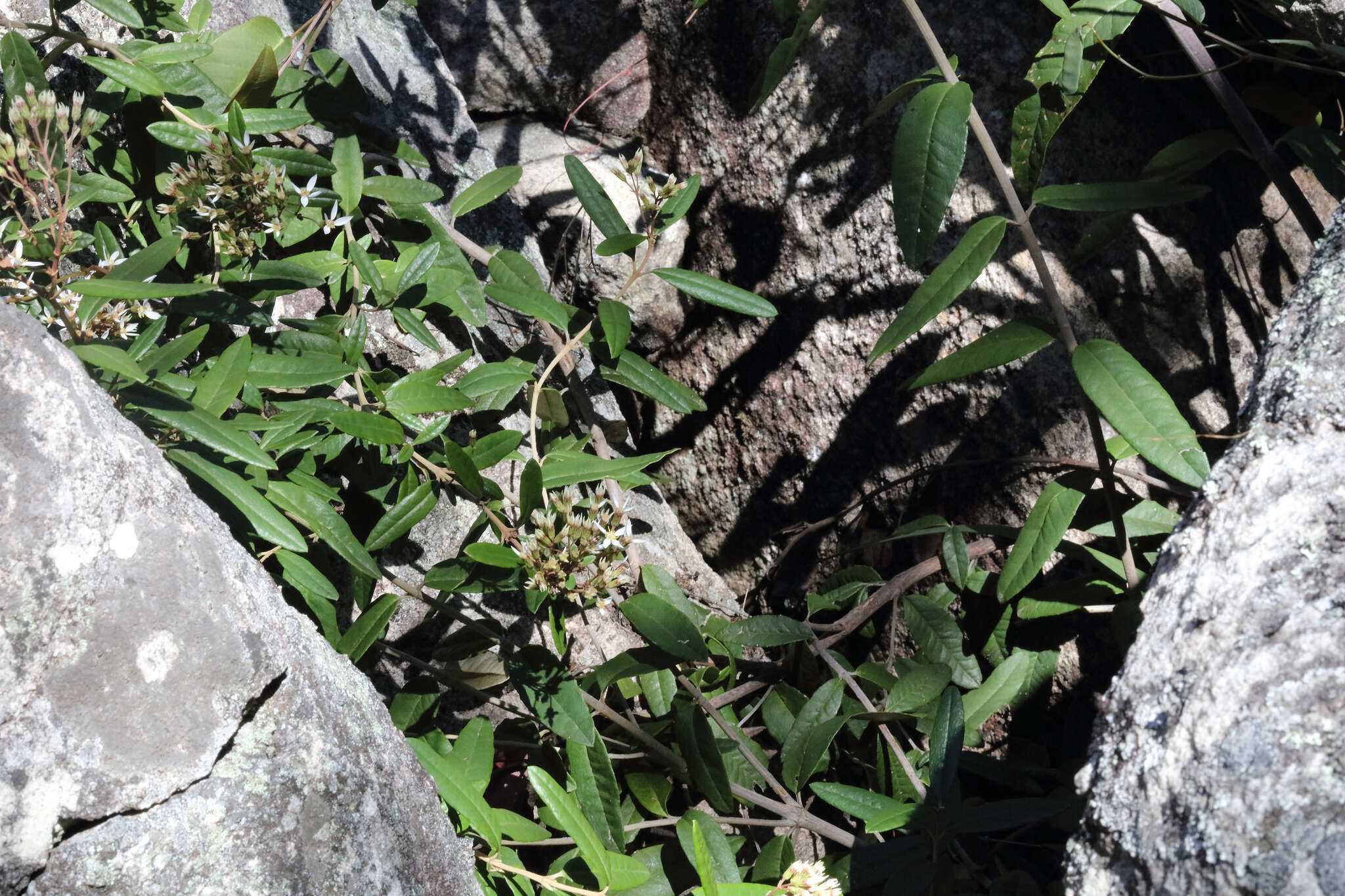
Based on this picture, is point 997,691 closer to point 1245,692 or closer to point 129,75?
point 1245,692

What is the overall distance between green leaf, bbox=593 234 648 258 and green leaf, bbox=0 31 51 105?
0.77 meters

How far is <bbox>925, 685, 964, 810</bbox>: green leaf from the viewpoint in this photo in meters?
1.21

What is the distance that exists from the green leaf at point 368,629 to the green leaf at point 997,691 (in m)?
0.85

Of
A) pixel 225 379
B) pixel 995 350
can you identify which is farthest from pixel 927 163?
pixel 225 379

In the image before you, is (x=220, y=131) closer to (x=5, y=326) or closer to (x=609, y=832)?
(x=5, y=326)

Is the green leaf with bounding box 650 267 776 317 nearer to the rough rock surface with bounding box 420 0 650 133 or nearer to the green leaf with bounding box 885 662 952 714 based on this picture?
the green leaf with bounding box 885 662 952 714

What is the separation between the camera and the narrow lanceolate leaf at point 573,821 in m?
1.16

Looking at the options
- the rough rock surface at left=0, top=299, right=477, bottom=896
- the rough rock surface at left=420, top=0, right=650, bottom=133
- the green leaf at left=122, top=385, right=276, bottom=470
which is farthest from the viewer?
the rough rock surface at left=420, top=0, right=650, bottom=133

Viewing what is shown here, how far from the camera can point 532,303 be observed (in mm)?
1450

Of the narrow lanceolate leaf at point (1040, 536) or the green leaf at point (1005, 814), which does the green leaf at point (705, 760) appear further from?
the narrow lanceolate leaf at point (1040, 536)

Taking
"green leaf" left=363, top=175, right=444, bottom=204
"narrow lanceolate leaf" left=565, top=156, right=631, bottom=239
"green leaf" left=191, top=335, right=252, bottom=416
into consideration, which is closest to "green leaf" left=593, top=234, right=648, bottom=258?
"narrow lanceolate leaf" left=565, top=156, right=631, bottom=239

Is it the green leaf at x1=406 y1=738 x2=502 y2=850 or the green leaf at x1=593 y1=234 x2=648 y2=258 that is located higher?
the green leaf at x1=593 y1=234 x2=648 y2=258

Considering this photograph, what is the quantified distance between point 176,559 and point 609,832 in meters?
0.70

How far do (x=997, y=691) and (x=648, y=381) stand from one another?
0.73 m
